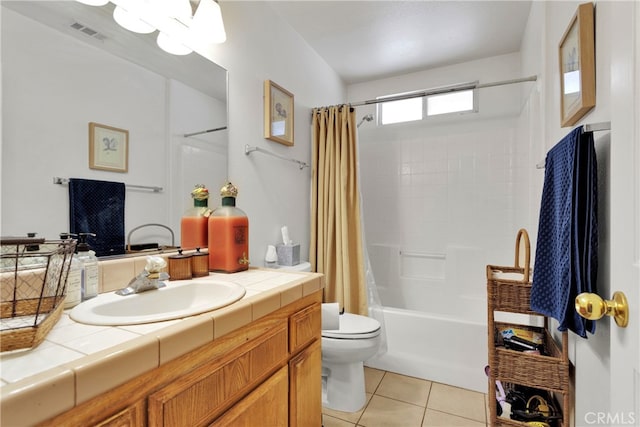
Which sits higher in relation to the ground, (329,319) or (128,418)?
(128,418)

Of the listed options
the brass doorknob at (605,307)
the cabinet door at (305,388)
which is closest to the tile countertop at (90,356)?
the cabinet door at (305,388)

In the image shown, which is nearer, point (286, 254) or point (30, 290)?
point (30, 290)

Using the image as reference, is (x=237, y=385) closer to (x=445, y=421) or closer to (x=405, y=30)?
(x=445, y=421)

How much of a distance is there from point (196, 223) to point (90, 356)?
0.87 m

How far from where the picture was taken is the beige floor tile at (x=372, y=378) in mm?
1891

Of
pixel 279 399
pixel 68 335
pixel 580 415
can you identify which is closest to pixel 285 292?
pixel 279 399

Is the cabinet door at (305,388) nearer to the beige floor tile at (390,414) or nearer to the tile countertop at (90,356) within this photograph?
the tile countertop at (90,356)

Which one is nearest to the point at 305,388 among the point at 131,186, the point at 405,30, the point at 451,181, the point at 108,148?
the point at 131,186

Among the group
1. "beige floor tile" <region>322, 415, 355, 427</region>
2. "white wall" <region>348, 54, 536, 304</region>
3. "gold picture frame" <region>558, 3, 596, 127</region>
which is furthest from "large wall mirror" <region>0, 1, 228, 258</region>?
"white wall" <region>348, 54, 536, 304</region>

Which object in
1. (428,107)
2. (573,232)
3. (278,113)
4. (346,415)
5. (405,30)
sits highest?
(405,30)

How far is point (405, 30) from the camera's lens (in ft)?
7.04

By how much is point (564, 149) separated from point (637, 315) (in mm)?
691

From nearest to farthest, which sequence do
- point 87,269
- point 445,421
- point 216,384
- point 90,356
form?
1. point 90,356
2. point 216,384
3. point 87,269
4. point 445,421

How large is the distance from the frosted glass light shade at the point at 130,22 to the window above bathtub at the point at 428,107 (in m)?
1.87
